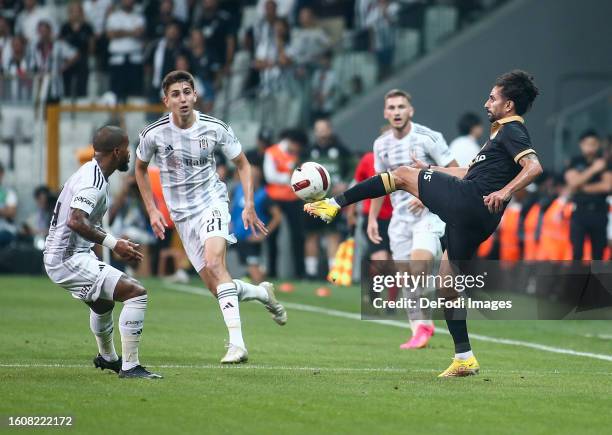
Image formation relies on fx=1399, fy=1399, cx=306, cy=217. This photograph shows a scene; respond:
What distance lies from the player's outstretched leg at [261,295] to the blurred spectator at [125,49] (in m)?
15.2

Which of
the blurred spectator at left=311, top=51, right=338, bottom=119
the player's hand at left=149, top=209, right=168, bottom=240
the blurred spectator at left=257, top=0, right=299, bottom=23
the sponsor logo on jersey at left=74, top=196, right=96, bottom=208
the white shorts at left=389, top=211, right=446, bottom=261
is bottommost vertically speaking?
the white shorts at left=389, top=211, right=446, bottom=261

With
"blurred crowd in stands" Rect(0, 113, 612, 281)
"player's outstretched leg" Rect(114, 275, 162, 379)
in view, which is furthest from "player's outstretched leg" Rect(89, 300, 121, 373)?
"blurred crowd in stands" Rect(0, 113, 612, 281)

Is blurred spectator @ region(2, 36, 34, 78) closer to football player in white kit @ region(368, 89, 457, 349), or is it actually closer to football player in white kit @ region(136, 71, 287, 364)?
football player in white kit @ region(368, 89, 457, 349)

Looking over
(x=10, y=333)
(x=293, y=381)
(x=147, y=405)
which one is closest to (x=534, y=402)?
(x=293, y=381)

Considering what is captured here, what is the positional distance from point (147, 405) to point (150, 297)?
38.1 ft

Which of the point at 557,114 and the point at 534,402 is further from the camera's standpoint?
the point at 557,114

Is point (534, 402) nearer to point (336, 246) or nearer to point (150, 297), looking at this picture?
point (150, 297)

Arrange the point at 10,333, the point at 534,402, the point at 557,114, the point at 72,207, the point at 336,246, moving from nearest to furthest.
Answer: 1. the point at 534,402
2. the point at 72,207
3. the point at 10,333
4. the point at 336,246
5. the point at 557,114

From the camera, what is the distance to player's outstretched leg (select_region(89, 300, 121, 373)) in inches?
420

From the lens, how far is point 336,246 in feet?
79.8

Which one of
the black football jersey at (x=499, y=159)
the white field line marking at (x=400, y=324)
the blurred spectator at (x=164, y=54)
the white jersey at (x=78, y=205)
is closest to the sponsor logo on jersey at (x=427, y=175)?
the black football jersey at (x=499, y=159)

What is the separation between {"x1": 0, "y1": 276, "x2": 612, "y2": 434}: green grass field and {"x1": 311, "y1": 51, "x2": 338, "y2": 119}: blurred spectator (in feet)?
32.3

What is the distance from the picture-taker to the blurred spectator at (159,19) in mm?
28297

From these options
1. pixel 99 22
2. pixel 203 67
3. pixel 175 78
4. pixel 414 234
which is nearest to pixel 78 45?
pixel 99 22
